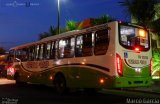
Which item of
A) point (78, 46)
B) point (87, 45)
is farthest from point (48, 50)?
point (87, 45)

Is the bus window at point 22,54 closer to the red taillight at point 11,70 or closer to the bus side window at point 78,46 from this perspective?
the red taillight at point 11,70

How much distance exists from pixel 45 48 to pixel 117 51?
6.87m

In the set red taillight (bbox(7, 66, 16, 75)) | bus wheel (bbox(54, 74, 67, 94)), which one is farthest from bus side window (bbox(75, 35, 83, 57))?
red taillight (bbox(7, 66, 16, 75))

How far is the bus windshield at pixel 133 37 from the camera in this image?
14781mm

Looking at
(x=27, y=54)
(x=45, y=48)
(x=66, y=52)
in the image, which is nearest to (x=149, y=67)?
(x=66, y=52)

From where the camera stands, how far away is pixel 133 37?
15281 mm

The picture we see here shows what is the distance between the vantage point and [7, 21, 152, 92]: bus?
47.6 feet

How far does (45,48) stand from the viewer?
20250 millimetres

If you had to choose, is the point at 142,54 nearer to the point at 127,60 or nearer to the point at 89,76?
the point at 127,60

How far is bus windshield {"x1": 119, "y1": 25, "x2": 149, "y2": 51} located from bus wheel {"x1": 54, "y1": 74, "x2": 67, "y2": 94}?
4.56m

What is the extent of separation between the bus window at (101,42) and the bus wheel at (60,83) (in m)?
3.41

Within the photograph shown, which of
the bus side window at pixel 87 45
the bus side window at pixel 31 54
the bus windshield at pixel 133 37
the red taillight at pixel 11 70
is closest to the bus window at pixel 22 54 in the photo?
the bus side window at pixel 31 54

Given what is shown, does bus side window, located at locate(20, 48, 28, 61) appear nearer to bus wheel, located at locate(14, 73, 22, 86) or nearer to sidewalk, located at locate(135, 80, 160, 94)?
bus wheel, located at locate(14, 73, 22, 86)

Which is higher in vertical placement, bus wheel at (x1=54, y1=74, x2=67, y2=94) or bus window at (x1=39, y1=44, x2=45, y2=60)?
bus window at (x1=39, y1=44, x2=45, y2=60)
